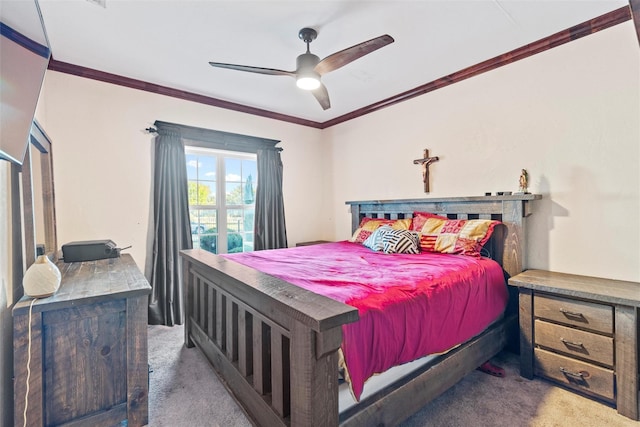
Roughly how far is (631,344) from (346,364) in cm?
173

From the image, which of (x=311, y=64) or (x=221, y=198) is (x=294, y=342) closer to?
(x=311, y=64)

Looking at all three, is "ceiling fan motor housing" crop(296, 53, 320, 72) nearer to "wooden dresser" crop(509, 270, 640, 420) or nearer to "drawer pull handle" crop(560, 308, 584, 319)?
"wooden dresser" crop(509, 270, 640, 420)

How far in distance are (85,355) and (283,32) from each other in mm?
2400

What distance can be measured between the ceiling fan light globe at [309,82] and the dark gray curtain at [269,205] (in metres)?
1.71

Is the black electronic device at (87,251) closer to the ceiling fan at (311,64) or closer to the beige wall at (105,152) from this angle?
the beige wall at (105,152)

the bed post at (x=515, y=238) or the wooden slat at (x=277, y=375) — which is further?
the bed post at (x=515, y=238)

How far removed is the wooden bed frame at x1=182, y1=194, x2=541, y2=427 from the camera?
995 millimetres

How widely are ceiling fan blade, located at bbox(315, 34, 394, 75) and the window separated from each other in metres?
2.01

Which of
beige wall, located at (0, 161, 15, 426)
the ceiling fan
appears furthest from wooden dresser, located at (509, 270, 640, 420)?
beige wall, located at (0, 161, 15, 426)

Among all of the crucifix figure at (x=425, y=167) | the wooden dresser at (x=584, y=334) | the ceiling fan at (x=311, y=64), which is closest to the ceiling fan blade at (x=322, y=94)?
the ceiling fan at (x=311, y=64)

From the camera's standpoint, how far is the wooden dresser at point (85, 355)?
4.25ft

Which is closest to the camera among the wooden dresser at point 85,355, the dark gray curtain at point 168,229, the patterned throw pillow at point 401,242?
the wooden dresser at point 85,355

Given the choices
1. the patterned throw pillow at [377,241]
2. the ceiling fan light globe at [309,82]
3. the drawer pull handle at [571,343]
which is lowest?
the drawer pull handle at [571,343]

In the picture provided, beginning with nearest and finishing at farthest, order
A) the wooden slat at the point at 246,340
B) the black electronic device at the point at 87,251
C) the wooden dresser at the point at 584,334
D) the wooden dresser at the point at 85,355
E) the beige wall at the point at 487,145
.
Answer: the wooden dresser at the point at 85,355 < the wooden slat at the point at 246,340 < the wooden dresser at the point at 584,334 < the beige wall at the point at 487,145 < the black electronic device at the point at 87,251
